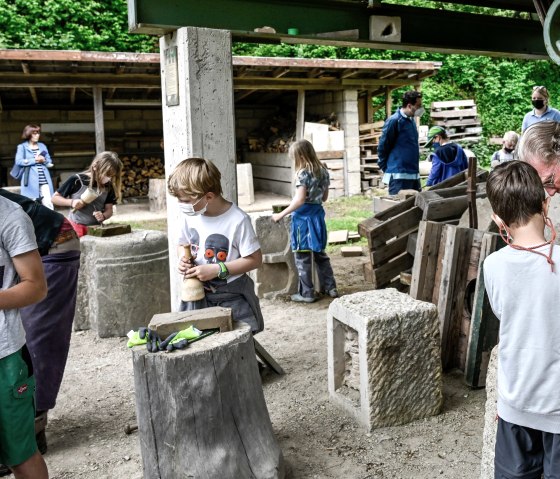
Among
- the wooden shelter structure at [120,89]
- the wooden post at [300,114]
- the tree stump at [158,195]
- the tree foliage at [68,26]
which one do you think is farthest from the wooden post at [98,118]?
the tree foliage at [68,26]

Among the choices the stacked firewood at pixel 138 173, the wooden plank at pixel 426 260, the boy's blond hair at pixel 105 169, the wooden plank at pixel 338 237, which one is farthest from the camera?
the stacked firewood at pixel 138 173

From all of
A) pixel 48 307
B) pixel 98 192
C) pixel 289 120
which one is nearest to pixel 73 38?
pixel 289 120

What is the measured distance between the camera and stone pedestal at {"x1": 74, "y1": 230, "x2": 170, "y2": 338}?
5789 millimetres

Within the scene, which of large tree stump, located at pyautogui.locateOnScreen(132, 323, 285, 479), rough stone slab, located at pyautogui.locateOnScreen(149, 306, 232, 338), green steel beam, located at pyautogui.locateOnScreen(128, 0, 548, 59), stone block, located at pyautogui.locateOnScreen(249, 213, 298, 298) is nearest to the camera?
large tree stump, located at pyautogui.locateOnScreen(132, 323, 285, 479)

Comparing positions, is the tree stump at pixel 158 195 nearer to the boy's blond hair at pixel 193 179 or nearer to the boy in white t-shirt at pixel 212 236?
the boy in white t-shirt at pixel 212 236

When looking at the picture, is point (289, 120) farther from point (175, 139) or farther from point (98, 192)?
point (175, 139)

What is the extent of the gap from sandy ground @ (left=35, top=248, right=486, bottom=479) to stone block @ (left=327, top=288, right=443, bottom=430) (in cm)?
9

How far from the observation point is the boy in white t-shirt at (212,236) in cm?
365

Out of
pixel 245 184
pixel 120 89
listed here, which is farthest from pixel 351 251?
pixel 120 89

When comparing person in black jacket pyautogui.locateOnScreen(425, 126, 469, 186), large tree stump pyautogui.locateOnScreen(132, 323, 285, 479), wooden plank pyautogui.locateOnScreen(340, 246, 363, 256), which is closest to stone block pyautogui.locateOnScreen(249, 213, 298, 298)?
wooden plank pyautogui.locateOnScreen(340, 246, 363, 256)

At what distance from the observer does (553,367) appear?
2043 millimetres

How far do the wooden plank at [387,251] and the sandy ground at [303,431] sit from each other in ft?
3.56

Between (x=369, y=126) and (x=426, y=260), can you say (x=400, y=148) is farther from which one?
(x=369, y=126)

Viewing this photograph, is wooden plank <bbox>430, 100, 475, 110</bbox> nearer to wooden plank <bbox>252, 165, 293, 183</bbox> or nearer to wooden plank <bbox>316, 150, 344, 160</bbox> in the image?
wooden plank <bbox>316, 150, 344, 160</bbox>
